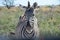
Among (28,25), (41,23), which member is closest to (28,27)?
(28,25)

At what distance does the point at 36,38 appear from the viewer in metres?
4.75

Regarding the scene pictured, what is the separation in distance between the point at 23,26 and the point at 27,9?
31 cm

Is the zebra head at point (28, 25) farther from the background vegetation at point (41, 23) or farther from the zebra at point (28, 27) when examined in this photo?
the background vegetation at point (41, 23)

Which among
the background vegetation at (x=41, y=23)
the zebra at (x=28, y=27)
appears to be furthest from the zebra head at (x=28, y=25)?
the background vegetation at (x=41, y=23)

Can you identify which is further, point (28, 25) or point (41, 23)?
point (41, 23)

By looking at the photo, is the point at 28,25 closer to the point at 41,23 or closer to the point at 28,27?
the point at 28,27

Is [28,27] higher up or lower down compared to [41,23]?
higher up

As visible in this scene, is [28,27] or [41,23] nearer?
[28,27]

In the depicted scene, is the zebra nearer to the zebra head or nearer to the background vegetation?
the zebra head

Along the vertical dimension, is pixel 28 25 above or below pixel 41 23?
above

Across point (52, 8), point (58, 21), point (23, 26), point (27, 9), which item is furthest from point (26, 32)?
point (52, 8)

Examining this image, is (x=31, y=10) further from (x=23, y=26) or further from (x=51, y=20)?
(x=51, y=20)

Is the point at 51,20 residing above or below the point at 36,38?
below

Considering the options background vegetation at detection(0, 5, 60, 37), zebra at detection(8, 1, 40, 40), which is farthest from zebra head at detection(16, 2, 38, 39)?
background vegetation at detection(0, 5, 60, 37)
